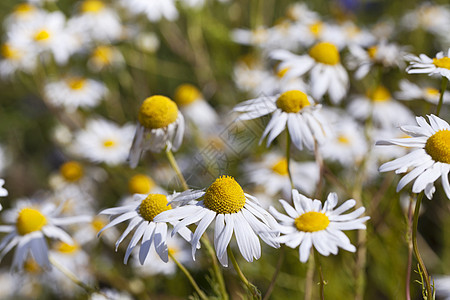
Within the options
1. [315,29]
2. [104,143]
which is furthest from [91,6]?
[315,29]

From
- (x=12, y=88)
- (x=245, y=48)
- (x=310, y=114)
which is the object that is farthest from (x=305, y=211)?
(x=12, y=88)

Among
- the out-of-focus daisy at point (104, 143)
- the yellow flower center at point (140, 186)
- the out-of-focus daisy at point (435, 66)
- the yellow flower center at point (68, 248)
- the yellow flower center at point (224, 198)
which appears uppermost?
the out-of-focus daisy at point (435, 66)

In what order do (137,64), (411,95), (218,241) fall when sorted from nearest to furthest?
1. (218,241)
2. (411,95)
3. (137,64)

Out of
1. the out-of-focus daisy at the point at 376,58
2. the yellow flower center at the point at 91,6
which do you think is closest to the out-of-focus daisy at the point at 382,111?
the out-of-focus daisy at the point at 376,58

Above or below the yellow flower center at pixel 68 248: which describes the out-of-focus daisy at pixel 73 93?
above

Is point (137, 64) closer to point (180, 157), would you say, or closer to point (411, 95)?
point (180, 157)

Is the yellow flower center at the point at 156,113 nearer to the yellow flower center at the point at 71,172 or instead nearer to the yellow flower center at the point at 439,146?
the yellow flower center at the point at 439,146

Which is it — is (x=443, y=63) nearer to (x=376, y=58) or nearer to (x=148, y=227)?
(x=376, y=58)

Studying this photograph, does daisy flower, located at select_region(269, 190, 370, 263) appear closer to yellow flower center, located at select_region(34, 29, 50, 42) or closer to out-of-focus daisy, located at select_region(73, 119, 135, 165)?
out-of-focus daisy, located at select_region(73, 119, 135, 165)

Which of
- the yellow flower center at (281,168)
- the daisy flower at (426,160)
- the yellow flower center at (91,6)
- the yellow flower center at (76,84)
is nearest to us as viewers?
the daisy flower at (426,160)
